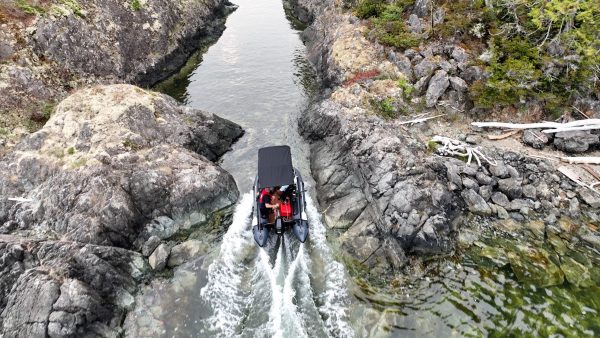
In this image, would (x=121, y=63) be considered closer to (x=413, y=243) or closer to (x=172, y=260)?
(x=172, y=260)

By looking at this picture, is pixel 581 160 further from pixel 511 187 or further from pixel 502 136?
pixel 511 187

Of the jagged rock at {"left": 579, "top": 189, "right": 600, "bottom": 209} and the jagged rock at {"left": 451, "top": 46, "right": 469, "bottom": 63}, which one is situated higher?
the jagged rock at {"left": 451, "top": 46, "right": 469, "bottom": 63}

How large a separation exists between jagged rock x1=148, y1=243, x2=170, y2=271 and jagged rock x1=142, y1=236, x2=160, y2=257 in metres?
0.30

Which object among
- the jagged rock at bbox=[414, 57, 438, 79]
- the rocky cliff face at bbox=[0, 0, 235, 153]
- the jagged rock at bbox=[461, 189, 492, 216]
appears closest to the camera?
the jagged rock at bbox=[461, 189, 492, 216]

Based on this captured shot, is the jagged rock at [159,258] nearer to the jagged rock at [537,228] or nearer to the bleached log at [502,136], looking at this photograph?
the jagged rock at [537,228]

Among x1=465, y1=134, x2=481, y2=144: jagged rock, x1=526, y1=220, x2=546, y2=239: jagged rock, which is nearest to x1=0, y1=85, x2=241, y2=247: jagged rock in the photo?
x1=465, y1=134, x2=481, y2=144: jagged rock

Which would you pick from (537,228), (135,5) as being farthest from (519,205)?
(135,5)

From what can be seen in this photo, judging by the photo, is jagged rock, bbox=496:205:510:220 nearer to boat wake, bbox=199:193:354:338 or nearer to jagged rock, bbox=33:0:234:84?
boat wake, bbox=199:193:354:338

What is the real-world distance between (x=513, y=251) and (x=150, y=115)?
Result: 21946 millimetres

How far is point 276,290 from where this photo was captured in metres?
16.3

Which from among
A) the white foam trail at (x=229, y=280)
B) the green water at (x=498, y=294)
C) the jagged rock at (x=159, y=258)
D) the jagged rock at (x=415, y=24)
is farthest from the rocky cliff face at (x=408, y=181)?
the jagged rock at (x=159, y=258)

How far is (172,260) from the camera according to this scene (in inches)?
692

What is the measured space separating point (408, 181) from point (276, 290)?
863cm

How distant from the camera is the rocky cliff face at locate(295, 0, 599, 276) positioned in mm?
17281
